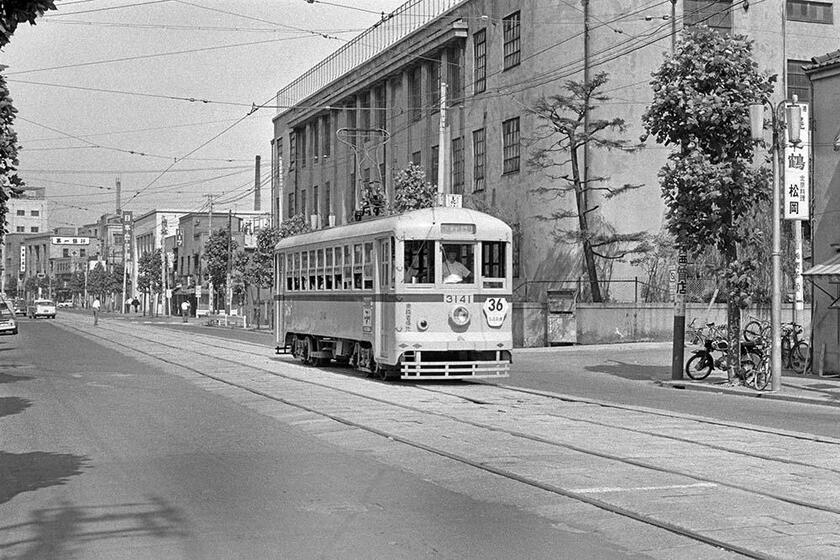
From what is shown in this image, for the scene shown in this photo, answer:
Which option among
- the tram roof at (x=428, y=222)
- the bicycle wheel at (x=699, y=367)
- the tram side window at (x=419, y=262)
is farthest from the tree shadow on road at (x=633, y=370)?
the tram side window at (x=419, y=262)

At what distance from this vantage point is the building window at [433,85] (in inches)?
1976

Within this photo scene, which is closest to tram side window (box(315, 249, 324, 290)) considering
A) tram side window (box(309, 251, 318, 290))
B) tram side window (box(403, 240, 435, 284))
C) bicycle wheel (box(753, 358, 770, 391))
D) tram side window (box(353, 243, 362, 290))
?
tram side window (box(309, 251, 318, 290))

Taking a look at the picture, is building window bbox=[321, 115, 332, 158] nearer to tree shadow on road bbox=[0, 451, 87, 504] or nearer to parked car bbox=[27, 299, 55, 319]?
parked car bbox=[27, 299, 55, 319]

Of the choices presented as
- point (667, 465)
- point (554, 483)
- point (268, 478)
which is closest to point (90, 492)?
point (268, 478)

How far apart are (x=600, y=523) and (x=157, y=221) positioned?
413 ft

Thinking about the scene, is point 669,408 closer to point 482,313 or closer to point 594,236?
point 482,313

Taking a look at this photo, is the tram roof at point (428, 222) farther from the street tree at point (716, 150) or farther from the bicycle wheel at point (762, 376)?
the bicycle wheel at point (762, 376)

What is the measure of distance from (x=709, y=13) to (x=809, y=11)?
5.56 meters

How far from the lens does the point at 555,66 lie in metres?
40.7

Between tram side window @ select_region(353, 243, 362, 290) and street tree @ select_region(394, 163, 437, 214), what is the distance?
63.8ft

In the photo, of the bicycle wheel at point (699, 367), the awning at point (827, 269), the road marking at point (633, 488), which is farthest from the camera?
the bicycle wheel at point (699, 367)

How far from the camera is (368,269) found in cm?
2261

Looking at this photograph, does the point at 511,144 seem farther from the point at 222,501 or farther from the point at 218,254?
the point at 218,254

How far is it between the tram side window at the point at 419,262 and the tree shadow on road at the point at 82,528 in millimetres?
12570
